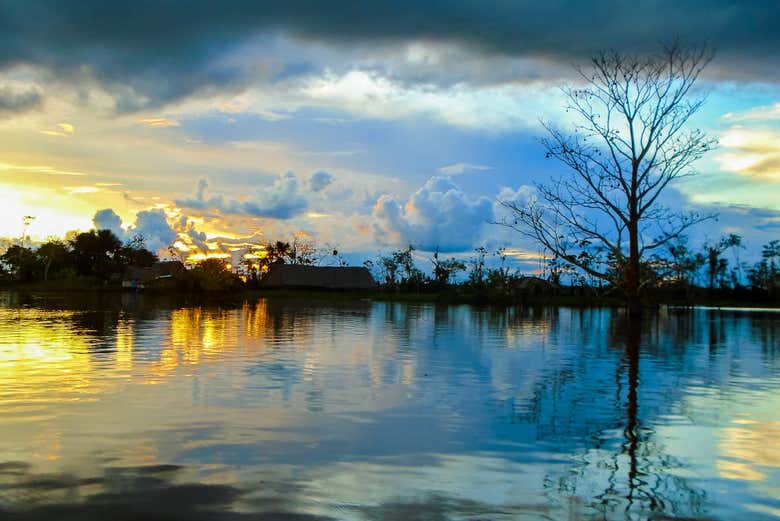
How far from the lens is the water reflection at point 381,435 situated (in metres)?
5.59

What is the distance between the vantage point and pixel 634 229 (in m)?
32.6

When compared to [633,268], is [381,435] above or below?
below

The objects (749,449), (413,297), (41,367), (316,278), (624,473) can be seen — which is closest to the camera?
(624,473)

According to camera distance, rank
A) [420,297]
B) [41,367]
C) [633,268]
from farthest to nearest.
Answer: [420,297] → [633,268] → [41,367]

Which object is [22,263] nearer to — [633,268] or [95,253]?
[95,253]

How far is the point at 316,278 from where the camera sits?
9388 centimetres

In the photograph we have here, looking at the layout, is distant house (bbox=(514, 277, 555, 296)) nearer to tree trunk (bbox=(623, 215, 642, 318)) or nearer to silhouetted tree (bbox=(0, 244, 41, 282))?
tree trunk (bbox=(623, 215, 642, 318))

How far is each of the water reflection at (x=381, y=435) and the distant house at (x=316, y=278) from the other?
75.9 m

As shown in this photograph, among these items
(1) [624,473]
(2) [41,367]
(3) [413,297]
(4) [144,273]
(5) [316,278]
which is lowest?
(1) [624,473]

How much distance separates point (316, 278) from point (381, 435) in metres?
86.4

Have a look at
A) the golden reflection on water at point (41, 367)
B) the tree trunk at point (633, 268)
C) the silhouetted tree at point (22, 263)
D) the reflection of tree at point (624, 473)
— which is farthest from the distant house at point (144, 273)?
the reflection of tree at point (624, 473)

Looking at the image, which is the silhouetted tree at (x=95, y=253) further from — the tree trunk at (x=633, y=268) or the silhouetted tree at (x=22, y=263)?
the tree trunk at (x=633, y=268)

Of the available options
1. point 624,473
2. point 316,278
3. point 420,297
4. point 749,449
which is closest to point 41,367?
point 624,473

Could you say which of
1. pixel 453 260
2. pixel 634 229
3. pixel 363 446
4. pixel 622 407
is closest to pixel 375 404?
pixel 363 446
